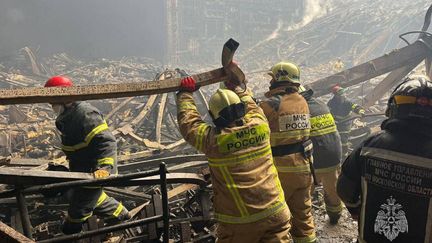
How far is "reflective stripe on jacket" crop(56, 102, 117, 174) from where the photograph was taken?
10.7 ft

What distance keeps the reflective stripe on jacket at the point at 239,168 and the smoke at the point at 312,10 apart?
106 feet

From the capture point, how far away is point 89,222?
9.51 feet

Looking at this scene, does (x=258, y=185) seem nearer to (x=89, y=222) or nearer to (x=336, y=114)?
(x=89, y=222)

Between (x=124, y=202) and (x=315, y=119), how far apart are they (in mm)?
2757

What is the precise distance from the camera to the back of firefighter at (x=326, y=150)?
14.8ft

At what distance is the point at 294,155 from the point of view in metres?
3.71

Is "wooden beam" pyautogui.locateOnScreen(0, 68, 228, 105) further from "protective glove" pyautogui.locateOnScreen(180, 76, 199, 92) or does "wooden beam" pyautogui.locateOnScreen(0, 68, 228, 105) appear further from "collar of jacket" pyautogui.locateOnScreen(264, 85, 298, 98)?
"collar of jacket" pyautogui.locateOnScreen(264, 85, 298, 98)

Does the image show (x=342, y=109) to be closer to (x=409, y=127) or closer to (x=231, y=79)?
(x=231, y=79)

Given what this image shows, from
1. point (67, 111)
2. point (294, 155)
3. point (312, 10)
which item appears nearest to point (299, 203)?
point (294, 155)

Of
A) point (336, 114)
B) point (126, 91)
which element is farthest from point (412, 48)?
point (126, 91)

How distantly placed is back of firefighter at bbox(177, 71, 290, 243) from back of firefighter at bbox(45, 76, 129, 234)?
0.95m

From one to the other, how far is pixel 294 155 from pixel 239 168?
1.26m

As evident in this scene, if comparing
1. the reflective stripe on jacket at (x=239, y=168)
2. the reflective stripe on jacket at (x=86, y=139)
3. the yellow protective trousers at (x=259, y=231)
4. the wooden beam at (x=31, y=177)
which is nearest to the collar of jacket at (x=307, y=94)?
the reflective stripe on jacket at (x=239, y=168)

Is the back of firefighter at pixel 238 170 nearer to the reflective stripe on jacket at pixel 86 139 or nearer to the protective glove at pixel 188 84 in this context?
the protective glove at pixel 188 84
